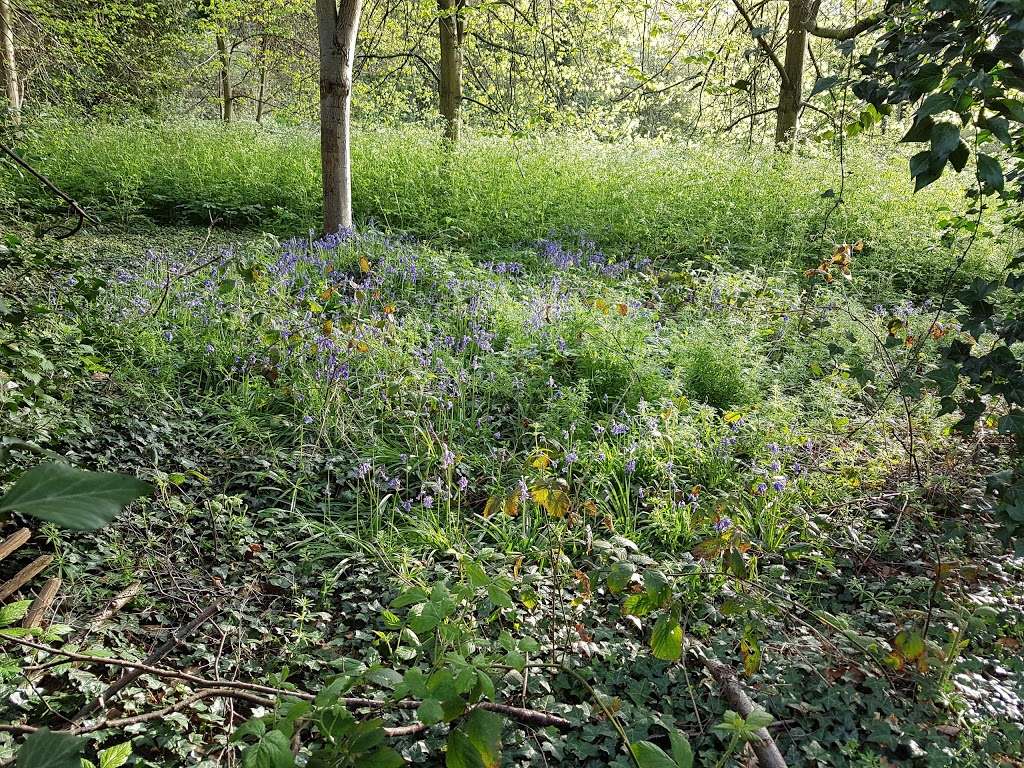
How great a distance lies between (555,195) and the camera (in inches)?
324

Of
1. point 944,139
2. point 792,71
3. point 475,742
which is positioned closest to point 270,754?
point 475,742

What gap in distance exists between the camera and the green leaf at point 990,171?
141 centimetres

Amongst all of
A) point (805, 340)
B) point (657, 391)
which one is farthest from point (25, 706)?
point (805, 340)

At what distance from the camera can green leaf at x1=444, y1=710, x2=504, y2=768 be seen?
126 centimetres

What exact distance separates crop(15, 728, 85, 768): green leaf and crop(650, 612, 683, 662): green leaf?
133cm

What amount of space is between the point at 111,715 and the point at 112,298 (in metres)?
3.58

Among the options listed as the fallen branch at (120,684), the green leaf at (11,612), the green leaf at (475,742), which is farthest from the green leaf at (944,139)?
the green leaf at (11,612)

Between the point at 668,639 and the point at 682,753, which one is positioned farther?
the point at 668,639

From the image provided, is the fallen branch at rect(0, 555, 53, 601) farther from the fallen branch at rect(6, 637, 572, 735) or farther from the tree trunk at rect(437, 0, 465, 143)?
the tree trunk at rect(437, 0, 465, 143)

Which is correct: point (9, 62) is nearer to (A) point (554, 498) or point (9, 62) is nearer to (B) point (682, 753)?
(A) point (554, 498)

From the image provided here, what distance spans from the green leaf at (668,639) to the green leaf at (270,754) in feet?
2.80

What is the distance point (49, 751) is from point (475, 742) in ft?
2.89

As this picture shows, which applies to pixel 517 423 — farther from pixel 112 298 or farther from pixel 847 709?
pixel 112 298

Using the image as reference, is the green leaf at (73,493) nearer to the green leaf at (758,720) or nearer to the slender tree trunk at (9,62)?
the green leaf at (758,720)
